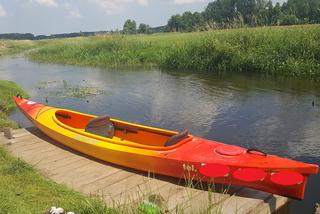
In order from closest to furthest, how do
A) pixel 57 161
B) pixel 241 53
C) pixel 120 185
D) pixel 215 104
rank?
1. pixel 120 185
2. pixel 57 161
3. pixel 215 104
4. pixel 241 53

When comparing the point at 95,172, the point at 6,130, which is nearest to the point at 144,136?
the point at 95,172

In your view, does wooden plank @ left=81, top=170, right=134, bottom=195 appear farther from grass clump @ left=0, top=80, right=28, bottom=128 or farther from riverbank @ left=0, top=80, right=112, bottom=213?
grass clump @ left=0, top=80, right=28, bottom=128

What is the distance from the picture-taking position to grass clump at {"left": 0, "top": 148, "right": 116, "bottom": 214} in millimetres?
4484

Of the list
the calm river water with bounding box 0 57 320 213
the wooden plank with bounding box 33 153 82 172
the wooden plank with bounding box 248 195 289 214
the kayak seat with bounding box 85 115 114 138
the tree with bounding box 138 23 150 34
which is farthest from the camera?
the tree with bounding box 138 23 150 34

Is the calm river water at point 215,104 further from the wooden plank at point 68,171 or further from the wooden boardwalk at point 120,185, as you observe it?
the wooden plank at point 68,171

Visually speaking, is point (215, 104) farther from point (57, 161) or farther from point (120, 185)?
point (120, 185)

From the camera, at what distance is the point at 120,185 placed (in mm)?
5910

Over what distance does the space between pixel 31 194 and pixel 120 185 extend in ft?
4.35

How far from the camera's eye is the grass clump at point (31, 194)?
4484mm

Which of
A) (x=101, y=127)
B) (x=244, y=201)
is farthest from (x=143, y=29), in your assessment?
(x=244, y=201)

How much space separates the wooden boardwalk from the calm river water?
1033mm

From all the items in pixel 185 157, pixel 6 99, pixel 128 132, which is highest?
pixel 185 157

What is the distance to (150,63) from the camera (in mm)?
24094

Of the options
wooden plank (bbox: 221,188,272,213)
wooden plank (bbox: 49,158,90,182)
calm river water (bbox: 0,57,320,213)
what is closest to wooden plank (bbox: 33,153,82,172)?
wooden plank (bbox: 49,158,90,182)
